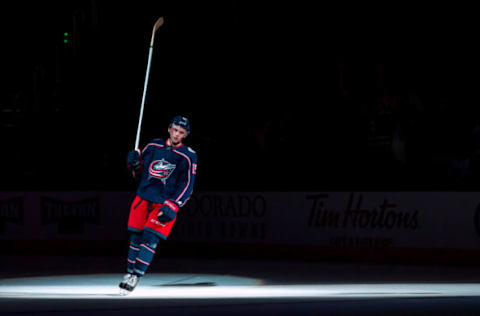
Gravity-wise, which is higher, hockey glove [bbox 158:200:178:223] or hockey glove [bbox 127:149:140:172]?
hockey glove [bbox 127:149:140:172]

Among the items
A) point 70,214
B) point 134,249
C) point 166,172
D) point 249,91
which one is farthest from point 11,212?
point 166,172

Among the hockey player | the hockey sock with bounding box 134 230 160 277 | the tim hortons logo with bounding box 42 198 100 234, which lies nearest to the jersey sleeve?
the hockey player

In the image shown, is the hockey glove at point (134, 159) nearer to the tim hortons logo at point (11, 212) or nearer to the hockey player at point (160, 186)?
the hockey player at point (160, 186)

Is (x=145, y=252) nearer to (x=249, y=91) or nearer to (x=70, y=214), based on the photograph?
(x=70, y=214)

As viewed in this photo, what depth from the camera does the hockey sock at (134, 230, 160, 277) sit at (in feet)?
32.5

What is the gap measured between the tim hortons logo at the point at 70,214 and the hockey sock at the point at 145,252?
7.18 meters

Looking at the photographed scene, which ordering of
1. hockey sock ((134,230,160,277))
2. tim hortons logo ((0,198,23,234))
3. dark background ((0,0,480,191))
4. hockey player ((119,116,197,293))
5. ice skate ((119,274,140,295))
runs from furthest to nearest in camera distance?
dark background ((0,0,480,191))
tim hortons logo ((0,198,23,234))
hockey player ((119,116,197,293))
hockey sock ((134,230,160,277))
ice skate ((119,274,140,295))

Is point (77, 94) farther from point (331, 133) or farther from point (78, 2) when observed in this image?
point (331, 133)

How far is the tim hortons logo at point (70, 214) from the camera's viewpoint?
1725 centimetres

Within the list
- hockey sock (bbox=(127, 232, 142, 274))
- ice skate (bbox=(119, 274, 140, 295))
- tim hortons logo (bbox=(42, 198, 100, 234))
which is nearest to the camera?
ice skate (bbox=(119, 274, 140, 295))

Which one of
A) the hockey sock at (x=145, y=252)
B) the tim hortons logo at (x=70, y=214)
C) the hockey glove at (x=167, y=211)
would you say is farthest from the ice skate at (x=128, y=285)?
the tim hortons logo at (x=70, y=214)

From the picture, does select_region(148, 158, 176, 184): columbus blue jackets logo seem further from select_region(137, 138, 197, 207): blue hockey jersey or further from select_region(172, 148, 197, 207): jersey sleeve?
select_region(172, 148, 197, 207): jersey sleeve

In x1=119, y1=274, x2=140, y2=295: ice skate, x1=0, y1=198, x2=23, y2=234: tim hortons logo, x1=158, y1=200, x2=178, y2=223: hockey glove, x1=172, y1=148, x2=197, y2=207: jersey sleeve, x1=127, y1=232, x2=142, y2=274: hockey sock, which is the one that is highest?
x1=172, y1=148, x2=197, y2=207: jersey sleeve

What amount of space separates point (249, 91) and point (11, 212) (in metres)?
7.33
